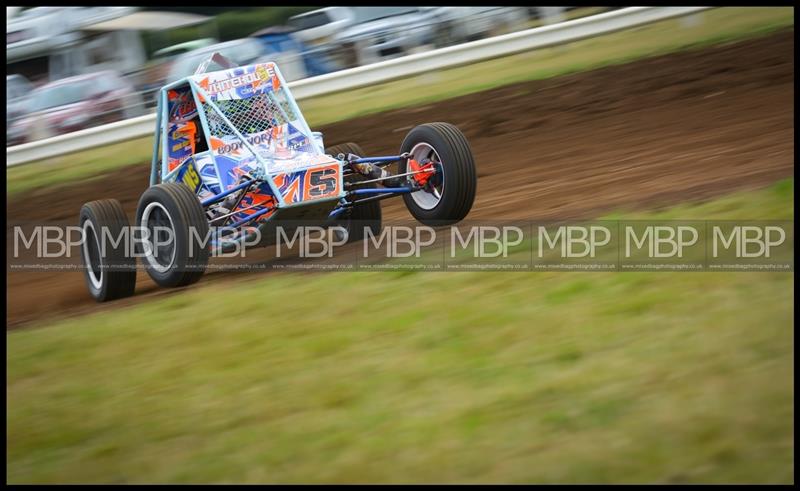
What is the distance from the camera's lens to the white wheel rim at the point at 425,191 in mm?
7070

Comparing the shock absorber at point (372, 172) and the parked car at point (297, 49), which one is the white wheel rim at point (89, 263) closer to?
the shock absorber at point (372, 172)

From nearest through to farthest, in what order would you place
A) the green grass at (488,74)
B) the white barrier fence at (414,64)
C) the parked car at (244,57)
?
the green grass at (488,74)
the white barrier fence at (414,64)
the parked car at (244,57)

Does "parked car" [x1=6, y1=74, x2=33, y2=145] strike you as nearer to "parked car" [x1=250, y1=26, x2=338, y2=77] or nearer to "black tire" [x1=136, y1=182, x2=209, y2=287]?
"parked car" [x1=250, y1=26, x2=338, y2=77]

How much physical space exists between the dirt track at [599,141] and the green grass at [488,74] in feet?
1.69

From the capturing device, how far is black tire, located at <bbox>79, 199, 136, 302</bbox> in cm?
672

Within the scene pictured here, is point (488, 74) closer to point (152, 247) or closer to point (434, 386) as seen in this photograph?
point (152, 247)

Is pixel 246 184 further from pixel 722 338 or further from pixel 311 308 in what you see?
pixel 722 338

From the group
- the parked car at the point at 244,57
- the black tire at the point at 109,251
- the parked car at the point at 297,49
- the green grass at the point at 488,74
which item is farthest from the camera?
the parked car at the point at 297,49

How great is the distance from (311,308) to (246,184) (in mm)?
1185

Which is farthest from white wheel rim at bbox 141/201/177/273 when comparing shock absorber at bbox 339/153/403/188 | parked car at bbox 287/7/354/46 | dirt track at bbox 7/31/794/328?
parked car at bbox 287/7/354/46

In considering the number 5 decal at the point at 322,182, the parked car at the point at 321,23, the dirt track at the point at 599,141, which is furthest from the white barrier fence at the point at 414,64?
the number 5 decal at the point at 322,182

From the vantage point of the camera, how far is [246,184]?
21.5 feet

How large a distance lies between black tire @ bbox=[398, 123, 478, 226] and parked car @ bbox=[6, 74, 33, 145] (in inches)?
344
